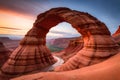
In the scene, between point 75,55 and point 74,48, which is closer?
point 75,55

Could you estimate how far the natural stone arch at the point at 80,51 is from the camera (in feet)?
41.4

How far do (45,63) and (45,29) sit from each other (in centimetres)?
623

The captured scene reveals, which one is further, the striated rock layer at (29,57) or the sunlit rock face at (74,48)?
the sunlit rock face at (74,48)

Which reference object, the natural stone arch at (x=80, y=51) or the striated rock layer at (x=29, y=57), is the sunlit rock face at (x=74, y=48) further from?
the natural stone arch at (x=80, y=51)

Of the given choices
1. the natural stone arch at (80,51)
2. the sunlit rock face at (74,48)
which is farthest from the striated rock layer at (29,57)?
the sunlit rock face at (74,48)

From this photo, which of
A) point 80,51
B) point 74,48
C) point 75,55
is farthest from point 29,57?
A: point 74,48

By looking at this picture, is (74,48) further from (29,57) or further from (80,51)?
(80,51)

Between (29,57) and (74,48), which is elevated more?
(29,57)

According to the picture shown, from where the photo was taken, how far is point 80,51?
14312 mm

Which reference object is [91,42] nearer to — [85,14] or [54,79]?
[85,14]

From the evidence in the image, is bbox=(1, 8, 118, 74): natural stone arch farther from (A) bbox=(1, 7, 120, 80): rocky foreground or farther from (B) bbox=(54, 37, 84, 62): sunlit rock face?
(B) bbox=(54, 37, 84, 62): sunlit rock face

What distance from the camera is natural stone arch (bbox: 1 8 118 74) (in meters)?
12.6

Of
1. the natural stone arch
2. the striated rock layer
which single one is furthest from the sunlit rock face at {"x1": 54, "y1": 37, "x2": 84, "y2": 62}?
the natural stone arch

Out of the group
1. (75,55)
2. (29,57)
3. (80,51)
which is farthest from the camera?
(29,57)
